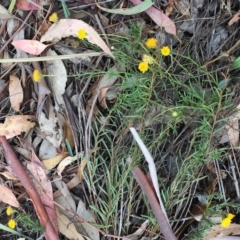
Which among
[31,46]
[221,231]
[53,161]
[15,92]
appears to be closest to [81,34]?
[31,46]

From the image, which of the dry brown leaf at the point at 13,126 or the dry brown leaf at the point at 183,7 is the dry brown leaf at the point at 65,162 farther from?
the dry brown leaf at the point at 183,7

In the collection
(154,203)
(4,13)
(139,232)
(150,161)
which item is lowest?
(139,232)

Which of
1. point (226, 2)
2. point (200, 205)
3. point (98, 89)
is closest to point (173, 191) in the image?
point (200, 205)

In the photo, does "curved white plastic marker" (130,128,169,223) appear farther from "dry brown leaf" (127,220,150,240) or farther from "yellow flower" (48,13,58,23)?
"yellow flower" (48,13,58,23)

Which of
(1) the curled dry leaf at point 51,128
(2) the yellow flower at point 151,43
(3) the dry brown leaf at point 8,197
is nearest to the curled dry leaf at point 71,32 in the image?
(2) the yellow flower at point 151,43

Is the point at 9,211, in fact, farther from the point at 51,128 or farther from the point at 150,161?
the point at 150,161

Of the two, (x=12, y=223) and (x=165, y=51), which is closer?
(x=165, y=51)
